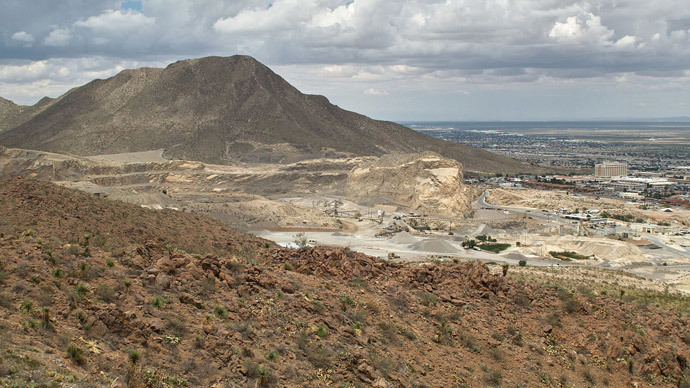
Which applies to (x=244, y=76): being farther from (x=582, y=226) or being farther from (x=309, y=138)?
(x=582, y=226)

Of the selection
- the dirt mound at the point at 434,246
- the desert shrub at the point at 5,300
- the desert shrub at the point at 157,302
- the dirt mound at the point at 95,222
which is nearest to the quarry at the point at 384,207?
the dirt mound at the point at 434,246

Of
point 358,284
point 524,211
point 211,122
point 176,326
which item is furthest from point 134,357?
point 211,122

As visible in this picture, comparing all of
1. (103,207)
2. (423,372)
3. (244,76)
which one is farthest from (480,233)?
(244,76)

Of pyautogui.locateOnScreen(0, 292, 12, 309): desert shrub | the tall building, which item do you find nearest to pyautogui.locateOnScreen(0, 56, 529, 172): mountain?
the tall building

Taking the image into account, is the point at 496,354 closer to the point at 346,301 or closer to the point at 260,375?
the point at 346,301

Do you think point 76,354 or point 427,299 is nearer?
point 76,354

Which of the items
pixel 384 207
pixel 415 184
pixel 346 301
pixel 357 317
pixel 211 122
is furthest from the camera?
pixel 211 122

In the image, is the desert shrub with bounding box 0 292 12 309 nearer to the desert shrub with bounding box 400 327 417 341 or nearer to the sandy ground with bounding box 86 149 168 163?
the desert shrub with bounding box 400 327 417 341

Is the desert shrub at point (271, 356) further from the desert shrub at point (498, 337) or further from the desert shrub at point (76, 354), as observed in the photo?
the desert shrub at point (498, 337)
